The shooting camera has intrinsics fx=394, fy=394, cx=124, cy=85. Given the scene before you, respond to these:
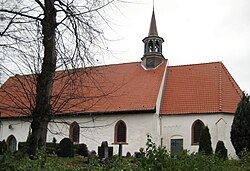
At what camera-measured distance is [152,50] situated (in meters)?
30.0

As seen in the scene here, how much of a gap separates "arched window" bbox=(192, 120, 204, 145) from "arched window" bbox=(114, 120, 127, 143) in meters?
4.55

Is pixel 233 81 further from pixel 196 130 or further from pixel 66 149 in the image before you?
pixel 66 149

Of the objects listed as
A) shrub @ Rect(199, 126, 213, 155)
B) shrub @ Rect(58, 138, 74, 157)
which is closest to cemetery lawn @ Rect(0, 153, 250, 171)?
shrub @ Rect(58, 138, 74, 157)

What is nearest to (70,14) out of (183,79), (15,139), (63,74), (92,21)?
(92,21)

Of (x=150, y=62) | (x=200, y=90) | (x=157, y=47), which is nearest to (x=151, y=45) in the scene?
(x=157, y=47)

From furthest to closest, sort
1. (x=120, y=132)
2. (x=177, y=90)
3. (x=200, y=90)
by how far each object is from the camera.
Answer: (x=177, y=90) < (x=200, y=90) < (x=120, y=132)

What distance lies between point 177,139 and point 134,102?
3.78 meters

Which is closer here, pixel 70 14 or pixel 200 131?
pixel 70 14

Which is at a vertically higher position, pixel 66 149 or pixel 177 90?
pixel 177 90

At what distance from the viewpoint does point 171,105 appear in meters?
26.5

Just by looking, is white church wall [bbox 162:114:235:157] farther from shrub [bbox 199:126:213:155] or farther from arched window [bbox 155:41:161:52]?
arched window [bbox 155:41:161:52]

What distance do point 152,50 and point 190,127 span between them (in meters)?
7.37

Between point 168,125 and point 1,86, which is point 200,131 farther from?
point 1,86

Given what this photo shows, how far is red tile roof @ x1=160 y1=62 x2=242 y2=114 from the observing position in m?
25.7
